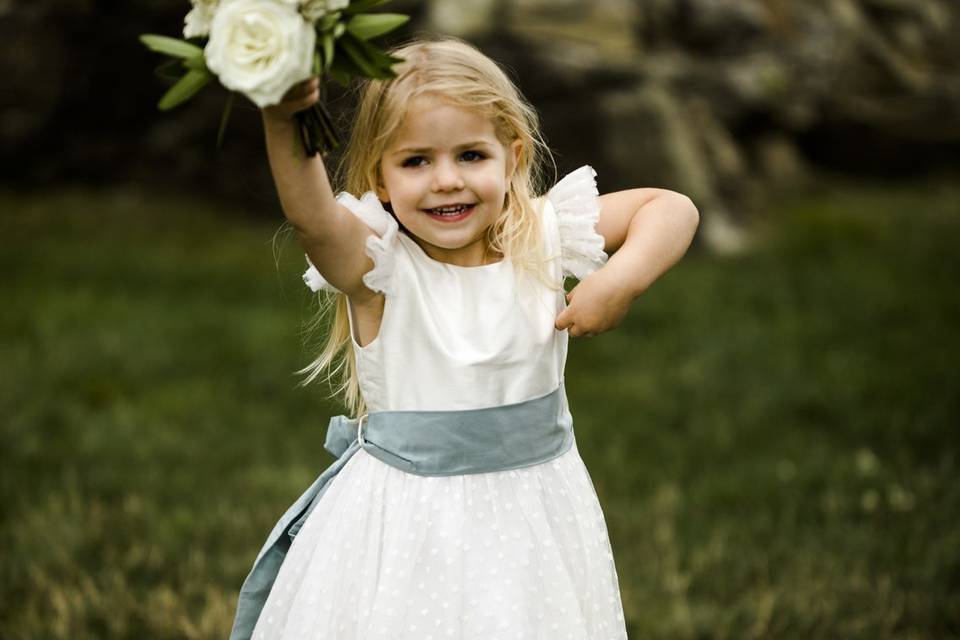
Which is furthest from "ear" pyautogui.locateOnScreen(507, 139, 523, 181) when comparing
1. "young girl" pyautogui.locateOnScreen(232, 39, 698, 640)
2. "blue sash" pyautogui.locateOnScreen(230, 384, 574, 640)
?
"blue sash" pyautogui.locateOnScreen(230, 384, 574, 640)

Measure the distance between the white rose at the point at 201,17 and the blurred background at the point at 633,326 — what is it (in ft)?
1.51

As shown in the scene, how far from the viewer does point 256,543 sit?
4066 mm

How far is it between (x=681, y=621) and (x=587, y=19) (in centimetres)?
499

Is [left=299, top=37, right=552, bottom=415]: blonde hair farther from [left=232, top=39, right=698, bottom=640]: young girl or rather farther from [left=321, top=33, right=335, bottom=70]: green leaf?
[left=321, top=33, right=335, bottom=70]: green leaf

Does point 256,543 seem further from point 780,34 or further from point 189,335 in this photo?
point 780,34

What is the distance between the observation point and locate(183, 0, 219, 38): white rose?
1.89m

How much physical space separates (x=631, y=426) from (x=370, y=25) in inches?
133

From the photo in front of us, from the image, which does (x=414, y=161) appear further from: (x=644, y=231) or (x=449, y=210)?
(x=644, y=231)

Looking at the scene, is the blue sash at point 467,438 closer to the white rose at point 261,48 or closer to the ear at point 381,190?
the ear at point 381,190

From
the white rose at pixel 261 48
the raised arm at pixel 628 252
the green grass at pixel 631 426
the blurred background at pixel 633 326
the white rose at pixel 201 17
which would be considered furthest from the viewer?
the blurred background at pixel 633 326

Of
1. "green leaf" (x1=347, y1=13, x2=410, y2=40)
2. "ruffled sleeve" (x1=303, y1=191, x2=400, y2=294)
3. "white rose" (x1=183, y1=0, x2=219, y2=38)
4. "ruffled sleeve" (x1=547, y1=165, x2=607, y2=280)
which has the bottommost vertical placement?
"ruffled sleeve" (x1=547, y1=165, x2=607, y2=280)

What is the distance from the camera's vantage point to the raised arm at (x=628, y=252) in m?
2.18

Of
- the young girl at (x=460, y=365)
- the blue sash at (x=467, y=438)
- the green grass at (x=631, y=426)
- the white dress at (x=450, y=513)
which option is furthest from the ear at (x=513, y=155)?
→ the green grass at (x=631, y=426)

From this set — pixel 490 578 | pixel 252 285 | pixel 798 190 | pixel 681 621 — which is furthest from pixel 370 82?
pixel 798 190
